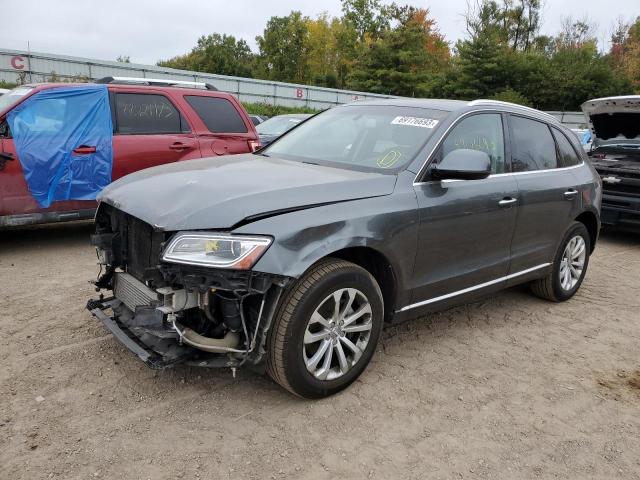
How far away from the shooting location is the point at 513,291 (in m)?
5.47

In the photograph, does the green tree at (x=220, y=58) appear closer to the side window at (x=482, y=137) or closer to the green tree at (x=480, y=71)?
the green tree at (x=480, y=71)

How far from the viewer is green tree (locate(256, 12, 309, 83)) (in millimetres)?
55062

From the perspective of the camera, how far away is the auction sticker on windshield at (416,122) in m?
3.85

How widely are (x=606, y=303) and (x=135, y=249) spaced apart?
173 inches

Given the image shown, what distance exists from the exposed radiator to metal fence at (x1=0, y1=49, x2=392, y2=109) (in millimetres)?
16647

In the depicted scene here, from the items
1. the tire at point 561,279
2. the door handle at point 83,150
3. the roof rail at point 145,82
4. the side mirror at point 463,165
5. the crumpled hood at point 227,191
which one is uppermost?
the roof rail at point 145,82

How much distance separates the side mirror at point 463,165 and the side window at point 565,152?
1784 mm

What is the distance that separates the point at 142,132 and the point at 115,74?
21.2m

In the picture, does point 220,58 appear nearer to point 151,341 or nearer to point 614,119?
point 614,119

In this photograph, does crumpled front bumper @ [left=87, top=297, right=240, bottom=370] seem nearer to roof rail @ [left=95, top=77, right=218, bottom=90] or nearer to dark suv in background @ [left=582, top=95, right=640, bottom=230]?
roof rail @ [left=95, top=77, right=218, bottom=90]

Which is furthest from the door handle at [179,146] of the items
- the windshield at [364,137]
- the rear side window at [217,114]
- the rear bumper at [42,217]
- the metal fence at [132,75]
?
the metal fence at [132,75]

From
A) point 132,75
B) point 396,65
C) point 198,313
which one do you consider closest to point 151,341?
point 198,313

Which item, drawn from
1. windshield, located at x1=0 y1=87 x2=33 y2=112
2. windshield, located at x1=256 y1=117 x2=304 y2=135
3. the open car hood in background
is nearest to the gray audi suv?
windshield, located at x1=0 y1=87 x2=33 y2=112

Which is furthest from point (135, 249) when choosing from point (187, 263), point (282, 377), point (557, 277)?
point (557, 277)
